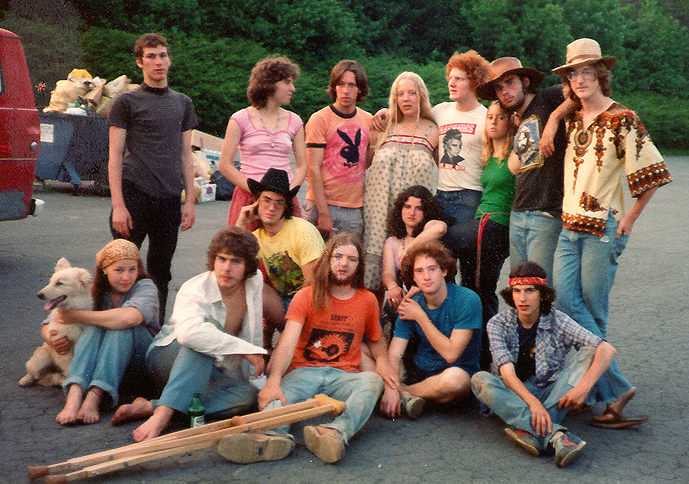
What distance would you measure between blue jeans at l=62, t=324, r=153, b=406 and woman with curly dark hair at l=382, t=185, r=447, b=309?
172cm

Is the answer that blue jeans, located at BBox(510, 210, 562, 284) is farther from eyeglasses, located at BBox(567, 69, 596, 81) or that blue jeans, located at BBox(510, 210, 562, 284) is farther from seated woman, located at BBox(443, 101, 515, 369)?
eyeglasses, located at BBox(567, 69, 596, 81)

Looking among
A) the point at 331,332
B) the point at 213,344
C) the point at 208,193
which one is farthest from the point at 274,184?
the point at 208,193

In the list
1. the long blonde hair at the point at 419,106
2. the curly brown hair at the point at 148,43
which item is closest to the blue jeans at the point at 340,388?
the long blonde hair at the point at 419,106

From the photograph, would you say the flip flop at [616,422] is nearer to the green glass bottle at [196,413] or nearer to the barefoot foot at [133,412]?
the green glass bottle at [196,413]

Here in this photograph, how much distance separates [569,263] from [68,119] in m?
10.4

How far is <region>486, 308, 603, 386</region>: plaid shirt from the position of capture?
14.4 feet

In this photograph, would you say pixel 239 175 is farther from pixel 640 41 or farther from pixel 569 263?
pixel 640 41

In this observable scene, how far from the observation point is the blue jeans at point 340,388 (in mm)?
4219

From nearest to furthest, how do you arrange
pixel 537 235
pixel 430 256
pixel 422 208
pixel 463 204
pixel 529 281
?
1. pixel 529 281
2. pixel 430 256
3. pixel 537 235
4. pixel 422 208
5. pixel 463 204

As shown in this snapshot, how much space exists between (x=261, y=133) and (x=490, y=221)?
5.60 feet

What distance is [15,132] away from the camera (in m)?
7.54

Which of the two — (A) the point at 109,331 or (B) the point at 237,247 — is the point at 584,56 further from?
(A) the point at 109,331

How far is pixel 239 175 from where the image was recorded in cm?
556

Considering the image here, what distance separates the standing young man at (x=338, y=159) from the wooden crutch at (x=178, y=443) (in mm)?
1865
